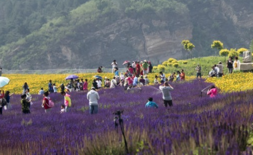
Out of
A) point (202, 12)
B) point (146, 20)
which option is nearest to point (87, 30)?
point (146, 20)

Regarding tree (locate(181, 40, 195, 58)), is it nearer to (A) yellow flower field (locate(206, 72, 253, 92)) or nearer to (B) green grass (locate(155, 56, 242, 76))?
(B) green grass (locate(155, 56, 242, 76))

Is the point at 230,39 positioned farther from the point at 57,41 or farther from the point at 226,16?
the point at 57,41

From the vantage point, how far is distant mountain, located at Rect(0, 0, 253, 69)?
481 ft

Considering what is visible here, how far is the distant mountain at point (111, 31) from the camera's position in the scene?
146 m

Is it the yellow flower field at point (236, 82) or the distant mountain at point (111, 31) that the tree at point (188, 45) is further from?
the distant mountain at point (111, 31)

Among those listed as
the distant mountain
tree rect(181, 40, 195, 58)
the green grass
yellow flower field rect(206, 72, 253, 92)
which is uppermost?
the distant mountain

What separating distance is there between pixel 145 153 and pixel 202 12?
575 ft

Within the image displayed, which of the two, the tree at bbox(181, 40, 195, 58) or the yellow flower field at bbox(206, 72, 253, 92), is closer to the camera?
the yellow flower field at bbox(206, 72, 253, 92)

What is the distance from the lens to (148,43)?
15638 centimetres

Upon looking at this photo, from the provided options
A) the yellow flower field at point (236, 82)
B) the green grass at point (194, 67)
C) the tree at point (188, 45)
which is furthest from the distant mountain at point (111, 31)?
the yellow flower field at point (236, 82)

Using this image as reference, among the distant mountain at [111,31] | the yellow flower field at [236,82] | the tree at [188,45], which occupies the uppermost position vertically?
the distant mountain at [111,31]

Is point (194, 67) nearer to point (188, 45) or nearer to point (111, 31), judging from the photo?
point (188, 45)

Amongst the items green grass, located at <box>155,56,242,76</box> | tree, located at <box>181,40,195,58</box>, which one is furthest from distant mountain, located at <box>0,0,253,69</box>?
green grass, located at <box>155,56,242,76</box>

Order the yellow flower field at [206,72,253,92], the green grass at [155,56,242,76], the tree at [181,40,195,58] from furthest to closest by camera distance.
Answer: the tree at [181,40,195,58] < the green grass at [155,56,242,76] < the yellow flower field at [206,72,253,92]
